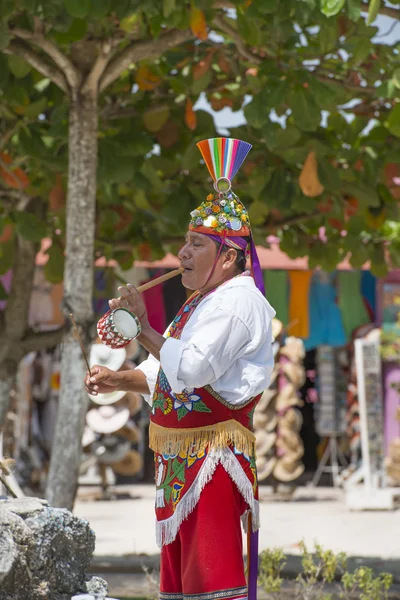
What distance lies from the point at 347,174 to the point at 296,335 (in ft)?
22.4

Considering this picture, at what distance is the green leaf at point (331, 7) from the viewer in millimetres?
4262

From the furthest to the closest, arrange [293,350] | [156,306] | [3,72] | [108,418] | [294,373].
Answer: [156,306] → [293,350] → [294,373] → [108,418] → [3,72]

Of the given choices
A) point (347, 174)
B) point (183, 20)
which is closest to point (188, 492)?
point (183, 20)

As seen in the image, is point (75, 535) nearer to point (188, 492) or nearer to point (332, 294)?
point (188, 492)

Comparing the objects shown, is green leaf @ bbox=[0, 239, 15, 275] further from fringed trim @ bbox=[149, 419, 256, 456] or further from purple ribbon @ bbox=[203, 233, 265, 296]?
fringed trim @ bbox=[149, 419, 256, 456]

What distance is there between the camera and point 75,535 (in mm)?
3477

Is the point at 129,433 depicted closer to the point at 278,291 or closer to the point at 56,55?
the point at 278,291

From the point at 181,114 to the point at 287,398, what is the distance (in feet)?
19.8

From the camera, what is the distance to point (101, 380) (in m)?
3.21

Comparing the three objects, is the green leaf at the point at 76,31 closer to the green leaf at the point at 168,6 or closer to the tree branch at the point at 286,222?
the green leaf at the point at 168,6

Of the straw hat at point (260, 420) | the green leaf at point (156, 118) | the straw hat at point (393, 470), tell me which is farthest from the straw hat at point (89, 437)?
the green leaf at point (156, 118)

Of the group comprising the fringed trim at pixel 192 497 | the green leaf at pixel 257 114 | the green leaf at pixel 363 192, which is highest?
the green leaf at pixel 363 192

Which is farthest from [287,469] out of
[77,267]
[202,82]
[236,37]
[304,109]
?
[304,109]

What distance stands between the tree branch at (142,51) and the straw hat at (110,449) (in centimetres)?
672
